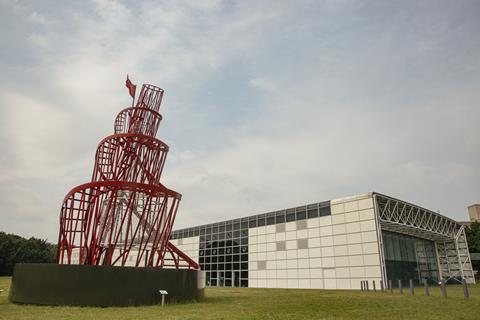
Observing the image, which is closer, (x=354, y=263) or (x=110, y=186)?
(x=110, y=186)

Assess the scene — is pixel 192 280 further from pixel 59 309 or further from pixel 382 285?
pixel 382 285

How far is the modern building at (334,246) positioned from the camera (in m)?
33.3

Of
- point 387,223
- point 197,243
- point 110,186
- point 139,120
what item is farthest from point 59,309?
point 197,243

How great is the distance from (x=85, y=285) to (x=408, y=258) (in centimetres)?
3644

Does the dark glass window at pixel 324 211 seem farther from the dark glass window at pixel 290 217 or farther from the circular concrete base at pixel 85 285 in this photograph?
the circular concrete base at pixel 85 285

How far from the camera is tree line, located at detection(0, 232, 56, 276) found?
66000 millimetres

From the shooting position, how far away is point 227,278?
45500 mm

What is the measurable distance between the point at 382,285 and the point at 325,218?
8693mm

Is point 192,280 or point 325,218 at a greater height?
point 325,218

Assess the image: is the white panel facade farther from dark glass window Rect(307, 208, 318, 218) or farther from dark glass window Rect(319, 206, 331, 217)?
dark glass window Rect(307, 208, 318, 218)

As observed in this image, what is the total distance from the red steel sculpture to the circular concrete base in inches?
73.1

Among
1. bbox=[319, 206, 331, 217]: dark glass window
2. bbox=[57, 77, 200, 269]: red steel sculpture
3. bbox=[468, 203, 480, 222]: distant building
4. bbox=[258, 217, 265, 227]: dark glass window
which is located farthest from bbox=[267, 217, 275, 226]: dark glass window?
bbox=[468, 203, 480, 222]: distant building

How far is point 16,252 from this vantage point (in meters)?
66.8

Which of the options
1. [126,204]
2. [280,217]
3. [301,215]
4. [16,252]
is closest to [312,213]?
[301,215]
